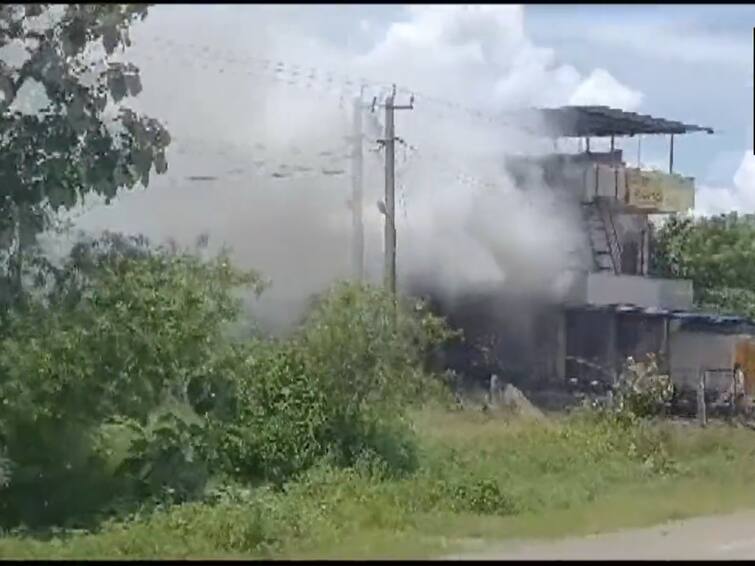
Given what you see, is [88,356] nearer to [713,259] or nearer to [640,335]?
[640,335]

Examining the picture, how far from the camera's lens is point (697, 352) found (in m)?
38.8

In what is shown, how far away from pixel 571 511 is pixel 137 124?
725 cm

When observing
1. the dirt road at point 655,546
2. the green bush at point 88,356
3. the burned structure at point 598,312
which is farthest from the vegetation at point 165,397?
the burned structure at point 598,312

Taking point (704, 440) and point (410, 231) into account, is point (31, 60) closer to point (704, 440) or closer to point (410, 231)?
point (704, 440)

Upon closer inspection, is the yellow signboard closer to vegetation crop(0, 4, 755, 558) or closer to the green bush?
vegetation crop(0, 4, 755, 558)

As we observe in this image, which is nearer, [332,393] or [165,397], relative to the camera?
[165,397]

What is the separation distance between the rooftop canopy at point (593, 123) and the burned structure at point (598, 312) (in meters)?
0.04

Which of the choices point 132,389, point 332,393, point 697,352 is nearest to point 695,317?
point 697,352

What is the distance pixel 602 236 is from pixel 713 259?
12.7ft

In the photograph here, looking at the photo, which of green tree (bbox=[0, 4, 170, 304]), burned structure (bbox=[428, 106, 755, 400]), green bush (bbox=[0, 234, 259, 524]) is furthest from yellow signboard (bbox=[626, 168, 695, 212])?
green tree (bbox=[0, 4, 170, 304])

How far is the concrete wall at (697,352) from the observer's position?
38125mm

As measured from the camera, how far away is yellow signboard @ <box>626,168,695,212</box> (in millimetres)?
38650

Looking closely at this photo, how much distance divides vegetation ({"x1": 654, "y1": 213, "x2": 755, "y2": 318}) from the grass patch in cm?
1316

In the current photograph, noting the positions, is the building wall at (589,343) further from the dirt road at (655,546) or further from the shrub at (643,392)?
the dirt road at (655,546)
